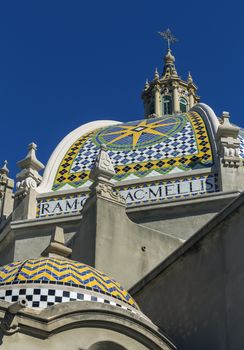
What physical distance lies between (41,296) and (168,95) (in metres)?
16.8

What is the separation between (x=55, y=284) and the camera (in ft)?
33.8

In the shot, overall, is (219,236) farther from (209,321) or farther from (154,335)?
(154,335)

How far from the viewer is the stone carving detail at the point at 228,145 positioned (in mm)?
17766

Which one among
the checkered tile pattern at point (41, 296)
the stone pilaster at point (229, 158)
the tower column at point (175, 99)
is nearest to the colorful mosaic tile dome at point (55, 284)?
the checkered tile pattern at point (41, 296)

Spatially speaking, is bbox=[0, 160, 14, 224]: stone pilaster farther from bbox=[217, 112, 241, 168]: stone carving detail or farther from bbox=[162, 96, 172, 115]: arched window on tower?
bbox=[162, 96, 172, 115]: arched window on tower

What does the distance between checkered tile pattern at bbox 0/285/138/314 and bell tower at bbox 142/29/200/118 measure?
15687 millimetres

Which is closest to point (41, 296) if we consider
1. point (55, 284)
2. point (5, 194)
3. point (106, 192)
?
point (55, 284)

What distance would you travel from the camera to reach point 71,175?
19172mm

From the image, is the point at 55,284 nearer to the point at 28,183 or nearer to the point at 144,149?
the point at 28,183

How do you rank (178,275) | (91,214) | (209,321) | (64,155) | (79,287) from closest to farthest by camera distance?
(79,287)
(209,321)
(178,275)
(91,214)
(64,155)

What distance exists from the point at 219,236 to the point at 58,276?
221 centimetres

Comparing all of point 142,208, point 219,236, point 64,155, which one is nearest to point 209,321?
point 219,236

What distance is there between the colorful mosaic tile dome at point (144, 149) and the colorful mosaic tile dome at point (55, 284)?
764 cm

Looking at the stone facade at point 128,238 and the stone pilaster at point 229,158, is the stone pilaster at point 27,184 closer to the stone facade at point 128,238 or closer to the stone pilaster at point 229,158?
the stone facade at point 128,238
